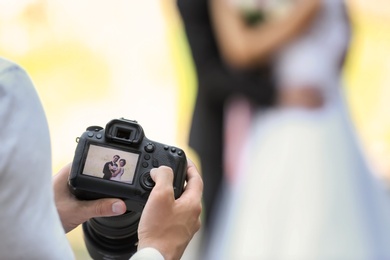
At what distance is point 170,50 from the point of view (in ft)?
8.87

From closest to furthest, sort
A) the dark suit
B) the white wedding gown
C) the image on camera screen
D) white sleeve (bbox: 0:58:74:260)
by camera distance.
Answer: white sleeve (bbox: 0:58:74:260) → the image on camera screen → the white wedding gown → the dark suit

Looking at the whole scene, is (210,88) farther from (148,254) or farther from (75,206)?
(148,254)

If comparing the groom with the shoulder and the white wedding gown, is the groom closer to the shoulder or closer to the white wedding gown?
the shoulder

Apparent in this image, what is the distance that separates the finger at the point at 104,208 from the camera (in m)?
1.01

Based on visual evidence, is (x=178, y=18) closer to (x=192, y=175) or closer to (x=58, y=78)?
(x=58, y=78)

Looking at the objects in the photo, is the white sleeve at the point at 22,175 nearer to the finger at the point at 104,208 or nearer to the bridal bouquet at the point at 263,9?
the finger at the point at 104,208

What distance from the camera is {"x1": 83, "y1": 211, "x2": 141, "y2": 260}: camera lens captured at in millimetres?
1073

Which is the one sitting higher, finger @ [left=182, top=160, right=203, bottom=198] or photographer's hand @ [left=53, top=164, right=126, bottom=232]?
finger @ [left=182, top=160, right=203, bottom=198]

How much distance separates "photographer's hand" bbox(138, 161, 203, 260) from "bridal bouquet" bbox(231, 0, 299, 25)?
162 cm

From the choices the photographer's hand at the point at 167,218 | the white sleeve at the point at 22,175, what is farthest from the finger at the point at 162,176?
the white sleeve at the point at 22,175

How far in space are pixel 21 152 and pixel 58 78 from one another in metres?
1.91

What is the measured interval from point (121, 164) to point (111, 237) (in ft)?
0.35

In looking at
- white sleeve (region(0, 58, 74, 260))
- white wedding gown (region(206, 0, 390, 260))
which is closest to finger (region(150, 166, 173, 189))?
white sleeve (region(0, 58, 74, 260))

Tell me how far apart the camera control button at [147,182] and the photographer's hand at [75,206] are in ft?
0.11
